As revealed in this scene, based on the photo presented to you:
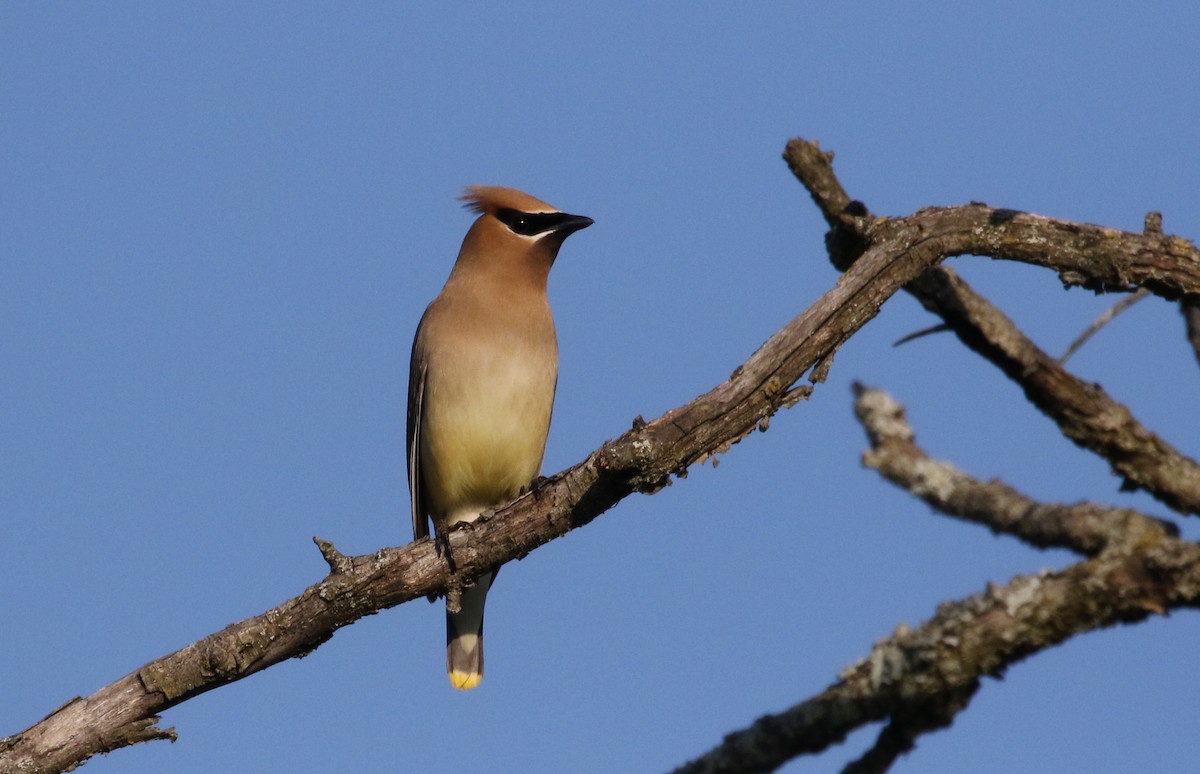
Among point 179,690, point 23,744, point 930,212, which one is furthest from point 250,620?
point 930,212

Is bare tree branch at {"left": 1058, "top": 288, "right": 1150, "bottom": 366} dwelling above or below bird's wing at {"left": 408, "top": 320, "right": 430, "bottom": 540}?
below

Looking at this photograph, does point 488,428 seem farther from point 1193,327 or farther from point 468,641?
point 1193,327

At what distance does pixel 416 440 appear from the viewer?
639cm

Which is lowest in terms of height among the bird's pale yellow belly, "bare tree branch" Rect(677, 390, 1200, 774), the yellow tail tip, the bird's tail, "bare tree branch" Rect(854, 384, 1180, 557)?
"bare tree branch" Rect(677, 390, 1200, 774)

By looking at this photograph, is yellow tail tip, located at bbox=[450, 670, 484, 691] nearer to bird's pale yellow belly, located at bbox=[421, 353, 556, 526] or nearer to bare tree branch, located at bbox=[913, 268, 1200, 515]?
bird's pale yellow belly, located at bbox=[421, 353, 556, 526]

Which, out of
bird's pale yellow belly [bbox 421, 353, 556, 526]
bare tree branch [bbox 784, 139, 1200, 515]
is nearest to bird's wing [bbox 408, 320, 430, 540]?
bird's pale yellow belly [bbox 421, 353, 556, 526]

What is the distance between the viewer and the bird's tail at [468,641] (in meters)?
6.71

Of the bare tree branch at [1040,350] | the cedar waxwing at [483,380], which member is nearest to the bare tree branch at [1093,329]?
the bare tree branch at [1040,350]

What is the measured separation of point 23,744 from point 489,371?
92.5 inches

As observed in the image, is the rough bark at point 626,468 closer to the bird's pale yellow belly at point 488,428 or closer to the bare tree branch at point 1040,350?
the bare tree branch at point 1040,350

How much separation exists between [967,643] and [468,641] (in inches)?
147

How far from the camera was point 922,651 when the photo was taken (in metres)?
3.38

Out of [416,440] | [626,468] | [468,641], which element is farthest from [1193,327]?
[468,641]

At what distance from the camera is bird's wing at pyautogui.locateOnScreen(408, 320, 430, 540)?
6.35m
